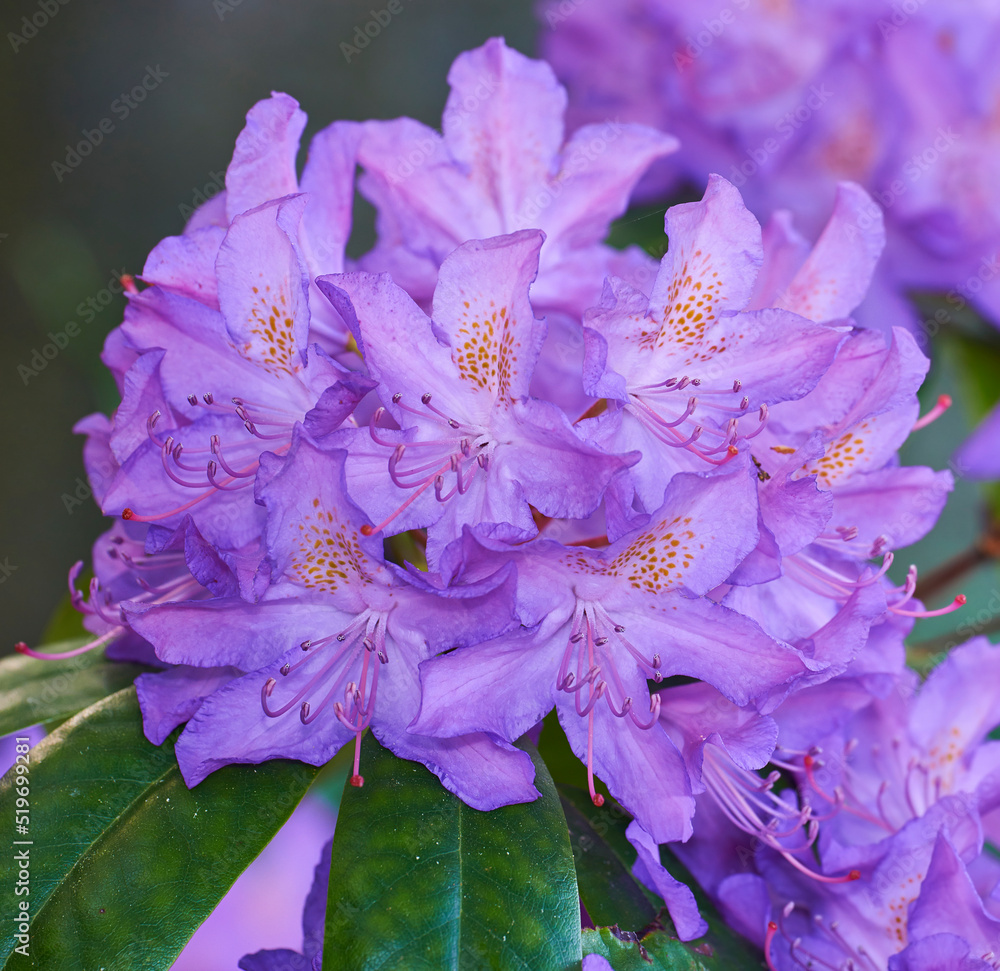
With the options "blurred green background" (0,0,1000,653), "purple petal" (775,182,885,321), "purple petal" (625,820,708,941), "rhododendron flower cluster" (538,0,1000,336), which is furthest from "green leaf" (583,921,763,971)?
"blurred green background" (0,0,1000,653)

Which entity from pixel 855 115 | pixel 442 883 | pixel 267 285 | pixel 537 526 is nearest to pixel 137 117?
pixel 855 115

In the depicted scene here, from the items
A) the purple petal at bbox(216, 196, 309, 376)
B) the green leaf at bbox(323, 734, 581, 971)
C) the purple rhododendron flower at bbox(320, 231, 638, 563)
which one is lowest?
the green leaf at bbox(323, 734, 581, 971)

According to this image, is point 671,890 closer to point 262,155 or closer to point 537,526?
point 537,526

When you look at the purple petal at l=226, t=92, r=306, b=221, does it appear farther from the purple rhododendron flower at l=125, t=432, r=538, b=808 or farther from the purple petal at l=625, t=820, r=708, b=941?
the purple petal at l=625, t=820, r=708, b=941

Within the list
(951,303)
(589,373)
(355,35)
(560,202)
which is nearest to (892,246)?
(951,303)

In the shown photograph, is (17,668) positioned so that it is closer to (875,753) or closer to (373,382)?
(373,382)

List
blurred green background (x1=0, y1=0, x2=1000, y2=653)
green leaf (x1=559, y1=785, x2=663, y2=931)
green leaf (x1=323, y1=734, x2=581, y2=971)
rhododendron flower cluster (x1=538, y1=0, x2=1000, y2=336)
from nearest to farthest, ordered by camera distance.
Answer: green leaf (x1=323, y1=734, x2=581, y2=971)
green leaf (x1=559, y1=785, x2=663, y2=931)
rhododendron flower cluster (x1=538, y1=0, x2=1000, y2=336)
blurred green background (x1=0, y1=0, x2=1000, y2=653)
